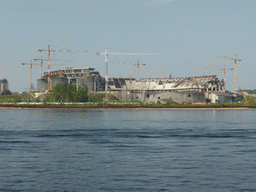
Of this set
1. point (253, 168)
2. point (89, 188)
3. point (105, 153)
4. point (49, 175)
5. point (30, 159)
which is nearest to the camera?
point (89, 188)

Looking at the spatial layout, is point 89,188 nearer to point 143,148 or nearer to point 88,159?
point 88,159

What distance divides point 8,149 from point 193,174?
21.2 metres

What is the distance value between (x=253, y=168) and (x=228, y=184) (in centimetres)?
594

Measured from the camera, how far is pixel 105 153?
3800 centimetres

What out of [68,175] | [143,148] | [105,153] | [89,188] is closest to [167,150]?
[143,148]

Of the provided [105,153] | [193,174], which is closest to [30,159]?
[105,153]

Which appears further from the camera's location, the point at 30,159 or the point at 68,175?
the point at 30,159

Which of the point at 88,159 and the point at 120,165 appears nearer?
the point at 120,165

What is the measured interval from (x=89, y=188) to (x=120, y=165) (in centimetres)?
775

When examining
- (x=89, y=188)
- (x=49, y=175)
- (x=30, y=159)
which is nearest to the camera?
(x=89, y=188)

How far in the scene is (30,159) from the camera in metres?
34.3

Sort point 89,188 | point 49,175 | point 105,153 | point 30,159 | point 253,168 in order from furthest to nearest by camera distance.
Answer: point 105,153, point 30,159, point 253,168, point 49,175, point 89,188

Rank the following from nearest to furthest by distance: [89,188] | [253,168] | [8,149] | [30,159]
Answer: [89,188], [253,168], [30,159], [8,149]

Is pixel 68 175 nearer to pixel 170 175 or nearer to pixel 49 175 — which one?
pixel 49 175
